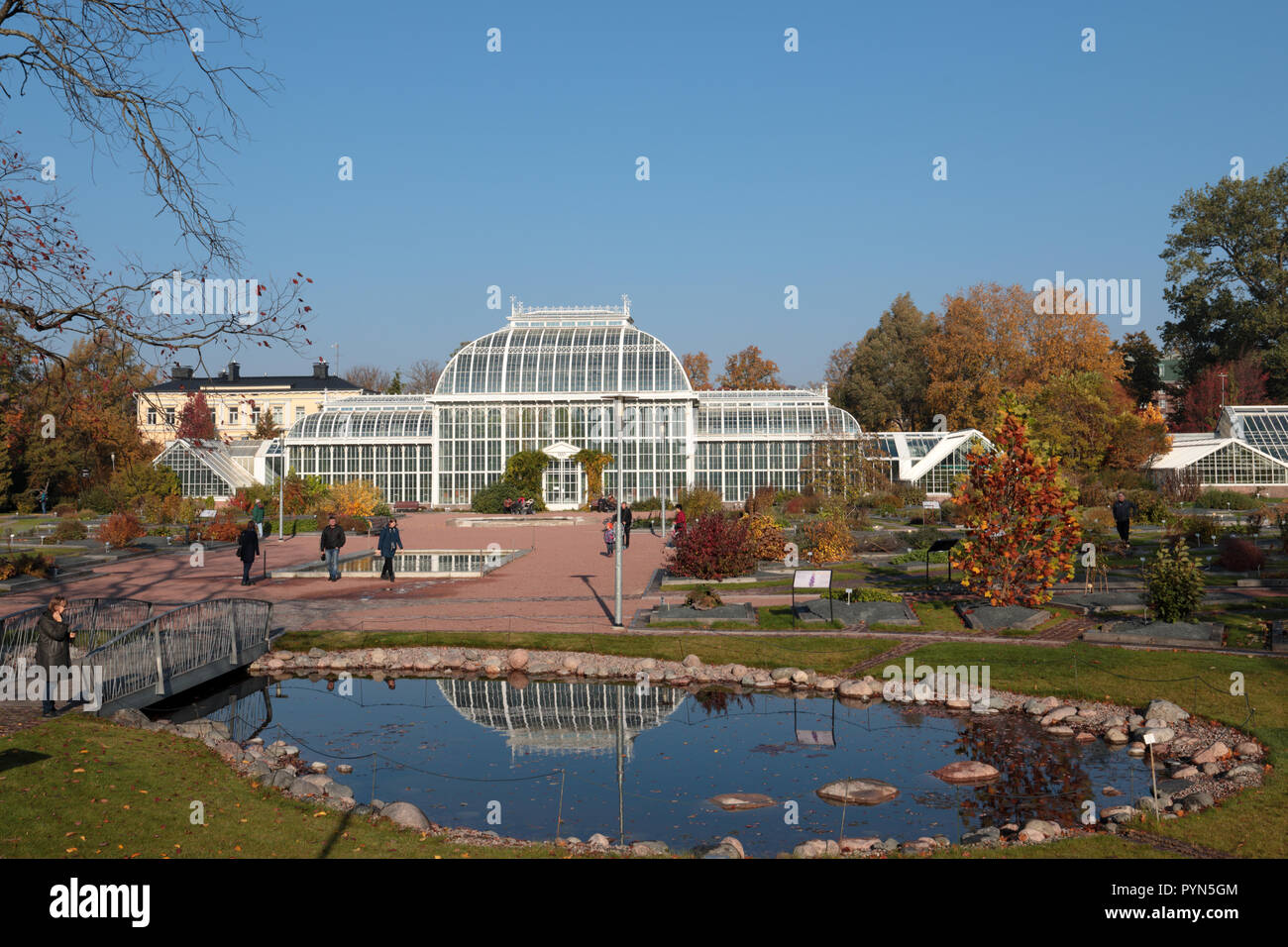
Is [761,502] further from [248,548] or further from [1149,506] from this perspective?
[248,548]

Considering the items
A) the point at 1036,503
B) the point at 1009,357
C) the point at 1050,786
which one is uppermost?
the point at 1009,357

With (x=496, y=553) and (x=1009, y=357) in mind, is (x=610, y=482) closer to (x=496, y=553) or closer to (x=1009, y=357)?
(x=496, y=553)

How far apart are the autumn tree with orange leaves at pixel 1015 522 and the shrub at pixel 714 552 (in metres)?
7.07

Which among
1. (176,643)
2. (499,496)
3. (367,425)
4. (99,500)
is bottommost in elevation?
(176,643)

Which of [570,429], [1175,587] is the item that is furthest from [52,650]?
[570,429]

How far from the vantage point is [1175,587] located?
1805 cm

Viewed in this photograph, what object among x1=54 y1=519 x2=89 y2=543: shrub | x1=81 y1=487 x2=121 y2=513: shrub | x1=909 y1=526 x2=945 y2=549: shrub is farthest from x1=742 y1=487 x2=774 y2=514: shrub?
x1=81 y1=487 x2=121 y2=513: shrub

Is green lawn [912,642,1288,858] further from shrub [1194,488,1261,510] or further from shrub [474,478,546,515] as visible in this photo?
shrub [474,478,546,515]

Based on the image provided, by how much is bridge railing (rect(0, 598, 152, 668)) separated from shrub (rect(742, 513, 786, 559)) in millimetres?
15882

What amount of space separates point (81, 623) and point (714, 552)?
14882 mm

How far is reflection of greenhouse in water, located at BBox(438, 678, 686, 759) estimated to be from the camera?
14570mm
